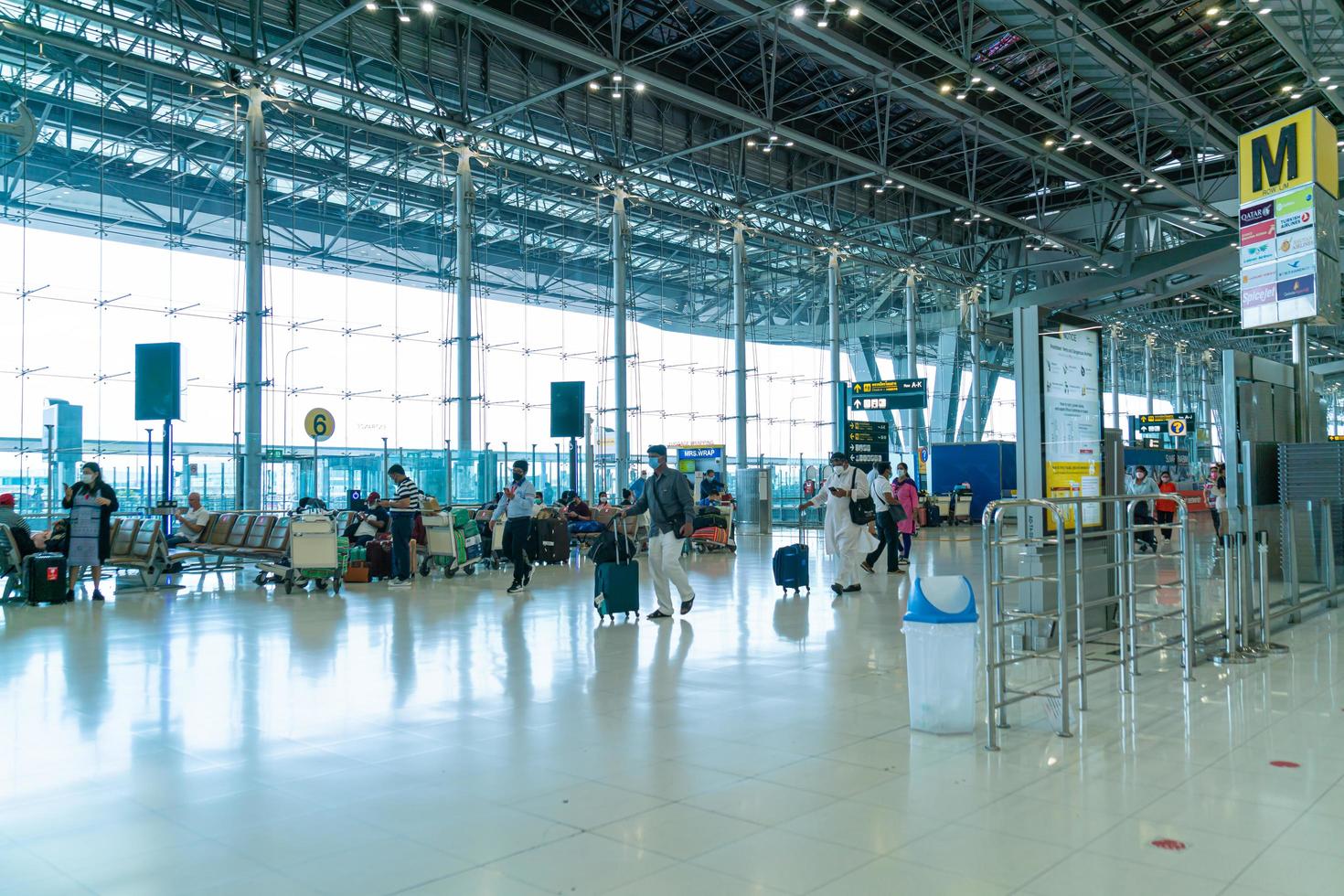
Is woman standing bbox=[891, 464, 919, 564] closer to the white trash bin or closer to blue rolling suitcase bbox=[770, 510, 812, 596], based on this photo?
blue rolling suitcase bbox=[770, 510, 812, 596]

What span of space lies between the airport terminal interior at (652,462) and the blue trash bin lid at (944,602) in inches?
1.5

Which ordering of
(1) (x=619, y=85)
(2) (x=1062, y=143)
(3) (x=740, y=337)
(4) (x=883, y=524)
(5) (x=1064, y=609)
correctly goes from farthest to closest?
(3) (x=740, y=337) → (2) (x=1062, y=143) → (1) (x=619, y=85) → (4) (x=883, y=524) → (5) (x=1064, y=609)

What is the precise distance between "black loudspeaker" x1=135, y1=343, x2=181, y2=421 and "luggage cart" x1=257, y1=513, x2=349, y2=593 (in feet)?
10.4

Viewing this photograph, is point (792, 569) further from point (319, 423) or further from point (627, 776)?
point (319, 423)

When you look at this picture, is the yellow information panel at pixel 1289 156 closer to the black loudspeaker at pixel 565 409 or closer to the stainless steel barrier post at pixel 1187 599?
the stainless steel barrier post at pixel 1187 599

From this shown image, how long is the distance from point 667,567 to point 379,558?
563cm

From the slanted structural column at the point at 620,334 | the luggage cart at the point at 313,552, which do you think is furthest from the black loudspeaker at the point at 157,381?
the slanted structural column at the point at 620,334

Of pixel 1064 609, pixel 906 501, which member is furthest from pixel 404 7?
pixel 1064 609

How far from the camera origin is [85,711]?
18.8 ft

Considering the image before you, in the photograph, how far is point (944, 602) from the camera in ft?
16.7

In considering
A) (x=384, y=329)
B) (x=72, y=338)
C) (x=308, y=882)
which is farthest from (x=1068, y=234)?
(x=308, y=882)

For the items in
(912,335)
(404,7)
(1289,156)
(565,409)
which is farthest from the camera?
(912,335)

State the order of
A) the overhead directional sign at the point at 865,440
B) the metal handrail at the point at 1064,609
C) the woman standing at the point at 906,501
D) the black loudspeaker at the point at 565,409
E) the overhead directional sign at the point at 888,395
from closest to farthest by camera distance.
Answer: the metal handrail at the point at 1064,609
the woman standing at the point at 906,501
the black loudspeaker at the point at 565,409
the overhead directional sign at the point at 865,440
the overhead directional sign at the point at 888,395

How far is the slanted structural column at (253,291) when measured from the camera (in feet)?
58.3
